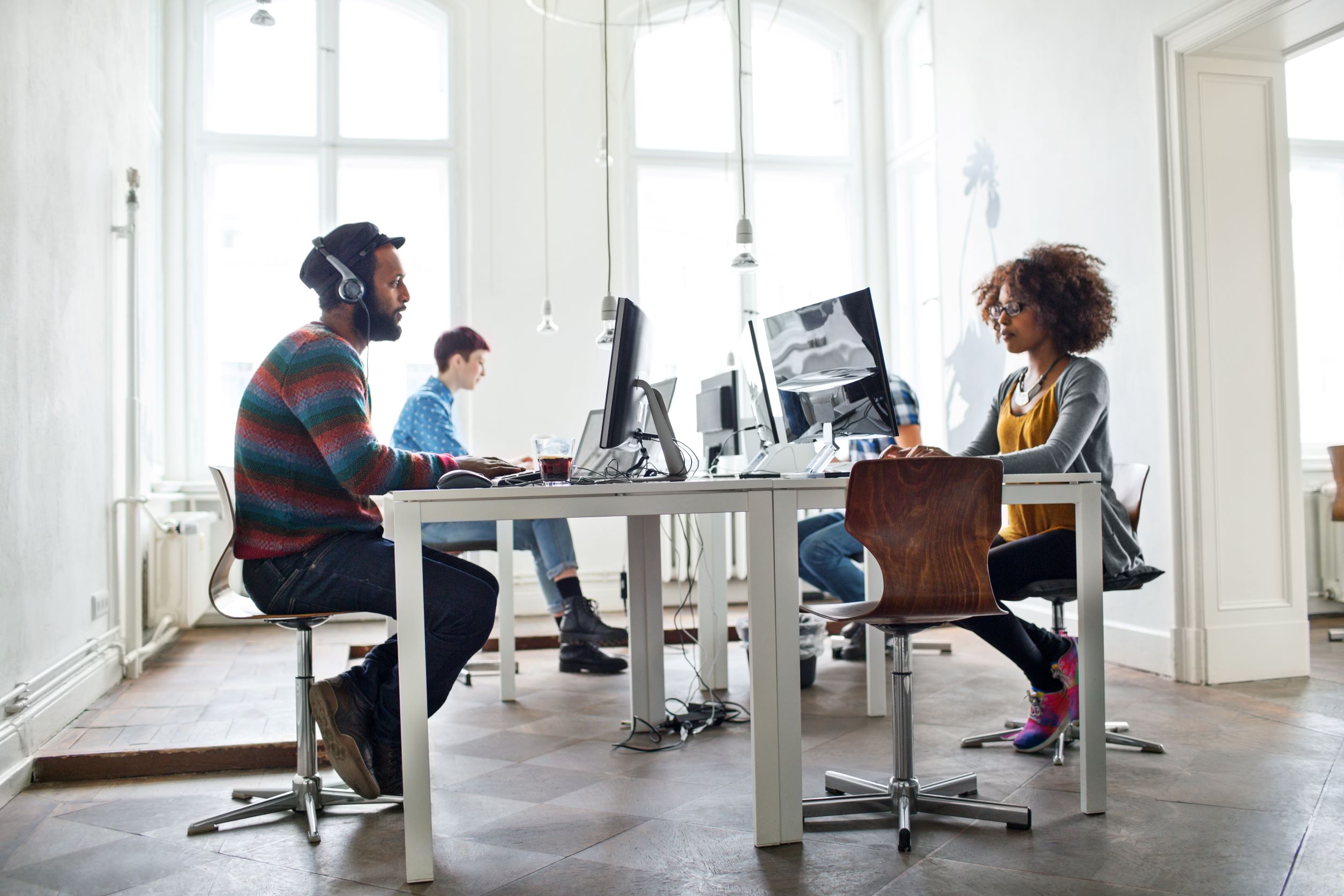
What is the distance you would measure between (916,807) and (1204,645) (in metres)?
1.96

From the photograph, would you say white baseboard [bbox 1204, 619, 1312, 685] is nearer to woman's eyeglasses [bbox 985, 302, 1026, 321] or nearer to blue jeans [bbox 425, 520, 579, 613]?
woman's eyeglasses [bbox 985, 302, 1026, 321]

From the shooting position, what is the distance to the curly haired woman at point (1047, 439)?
2617mm

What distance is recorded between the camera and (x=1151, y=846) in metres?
2.11

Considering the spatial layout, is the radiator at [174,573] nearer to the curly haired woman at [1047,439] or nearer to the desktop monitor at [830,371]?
the desktop monitor at [830,371]

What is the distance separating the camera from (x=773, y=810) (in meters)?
2.15

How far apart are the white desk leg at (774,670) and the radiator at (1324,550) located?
418 cm

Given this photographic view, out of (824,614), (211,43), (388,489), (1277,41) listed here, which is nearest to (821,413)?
(824,614)

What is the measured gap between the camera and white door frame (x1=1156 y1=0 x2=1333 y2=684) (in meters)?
3.73

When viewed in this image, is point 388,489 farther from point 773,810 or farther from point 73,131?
point 73,131

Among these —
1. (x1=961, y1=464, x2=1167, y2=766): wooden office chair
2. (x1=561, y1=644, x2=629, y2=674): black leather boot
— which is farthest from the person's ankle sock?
(x1=961, y1=464, x2=1167, y2=766): wooden office chair

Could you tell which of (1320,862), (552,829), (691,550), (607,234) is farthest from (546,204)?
(1320,862)

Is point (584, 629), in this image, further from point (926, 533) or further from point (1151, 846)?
point (1151, 846)

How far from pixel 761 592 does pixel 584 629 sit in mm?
2274

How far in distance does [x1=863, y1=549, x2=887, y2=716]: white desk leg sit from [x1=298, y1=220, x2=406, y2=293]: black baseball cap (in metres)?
1.73
